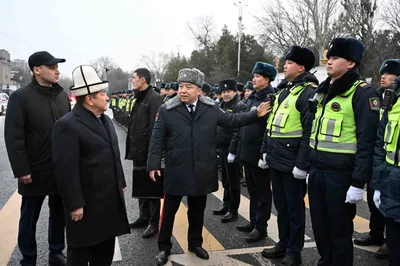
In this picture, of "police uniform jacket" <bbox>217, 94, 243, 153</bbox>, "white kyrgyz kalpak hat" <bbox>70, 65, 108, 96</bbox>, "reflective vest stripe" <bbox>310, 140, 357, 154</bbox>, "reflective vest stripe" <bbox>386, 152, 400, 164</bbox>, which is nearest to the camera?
"reflective vest stripe" <bbox>386, 152, 400, 164</bbox>

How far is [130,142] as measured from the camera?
16.4 ft

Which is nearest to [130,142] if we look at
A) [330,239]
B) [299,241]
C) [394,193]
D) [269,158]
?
[269,158]

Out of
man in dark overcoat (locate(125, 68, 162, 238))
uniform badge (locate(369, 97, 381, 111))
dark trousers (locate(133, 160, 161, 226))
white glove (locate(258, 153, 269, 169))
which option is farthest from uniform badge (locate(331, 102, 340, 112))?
dark trousers (locate(133, 160, 161, 226))

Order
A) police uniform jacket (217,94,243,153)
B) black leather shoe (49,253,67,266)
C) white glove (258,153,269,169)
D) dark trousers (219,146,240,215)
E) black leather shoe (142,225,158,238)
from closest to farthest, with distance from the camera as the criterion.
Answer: black leather shoe (49,253,67,266) < white glove (258,153,269,169) < black leather shoe (142,225,158,238) < dark trousers (219,146,240,215) < police uniform jacket (217,94,243,153)

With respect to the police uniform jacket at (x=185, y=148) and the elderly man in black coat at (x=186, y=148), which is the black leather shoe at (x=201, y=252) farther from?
the police uniform jacket at (x=185, y=148)

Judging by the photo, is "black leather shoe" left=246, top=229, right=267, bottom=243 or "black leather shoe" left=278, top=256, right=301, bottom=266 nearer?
"black leather shoe" left=278, top=256, right=301, bottom=266

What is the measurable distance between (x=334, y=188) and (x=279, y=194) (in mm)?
970

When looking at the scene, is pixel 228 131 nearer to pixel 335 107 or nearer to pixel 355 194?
pixel 335 107

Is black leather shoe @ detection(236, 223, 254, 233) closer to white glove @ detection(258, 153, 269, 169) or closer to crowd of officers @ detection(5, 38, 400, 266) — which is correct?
crowd of officers @ detection(5, 38, 400, 266)

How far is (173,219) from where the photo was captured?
4133 millimetres

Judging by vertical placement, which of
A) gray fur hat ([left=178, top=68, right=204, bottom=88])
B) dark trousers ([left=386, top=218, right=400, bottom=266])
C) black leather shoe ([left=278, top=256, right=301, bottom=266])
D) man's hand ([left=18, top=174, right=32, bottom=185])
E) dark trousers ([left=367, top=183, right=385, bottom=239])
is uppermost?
gray fur hat ([left=178, top=68, right=204, bottom=88])

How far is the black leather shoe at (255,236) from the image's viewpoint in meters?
4.54

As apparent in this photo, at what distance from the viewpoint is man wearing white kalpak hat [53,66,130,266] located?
270cm

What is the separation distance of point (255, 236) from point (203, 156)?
1.47 m
